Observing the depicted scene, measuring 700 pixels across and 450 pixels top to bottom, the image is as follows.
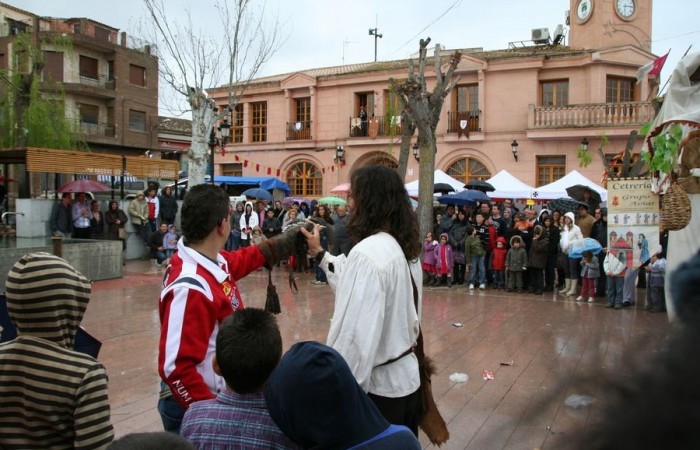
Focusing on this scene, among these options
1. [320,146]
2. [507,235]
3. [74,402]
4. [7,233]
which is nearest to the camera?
[74,402]

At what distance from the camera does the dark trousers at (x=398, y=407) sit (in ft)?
7.89

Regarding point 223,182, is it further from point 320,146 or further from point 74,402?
point 74,402

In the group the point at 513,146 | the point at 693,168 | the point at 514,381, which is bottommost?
the point at 514,381

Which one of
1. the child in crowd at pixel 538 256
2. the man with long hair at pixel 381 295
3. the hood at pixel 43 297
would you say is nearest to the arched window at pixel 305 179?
the child in crowd at pixel 538 256

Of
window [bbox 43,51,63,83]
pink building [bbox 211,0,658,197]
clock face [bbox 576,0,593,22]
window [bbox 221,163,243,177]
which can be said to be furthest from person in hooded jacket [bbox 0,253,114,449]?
window [bbox 43,51,63,83]

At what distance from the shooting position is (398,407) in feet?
7.97

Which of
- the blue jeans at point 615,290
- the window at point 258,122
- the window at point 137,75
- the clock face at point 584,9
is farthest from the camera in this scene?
the window at point 137,75

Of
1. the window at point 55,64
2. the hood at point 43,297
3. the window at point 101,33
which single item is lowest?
the hood at point 43,297

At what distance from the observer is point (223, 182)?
26219 millimetres

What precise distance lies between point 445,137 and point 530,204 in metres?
7.61

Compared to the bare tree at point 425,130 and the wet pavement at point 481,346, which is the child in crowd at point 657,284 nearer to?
the wet pavement at point 481,346

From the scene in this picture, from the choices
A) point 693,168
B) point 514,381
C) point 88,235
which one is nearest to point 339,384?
point 693,168

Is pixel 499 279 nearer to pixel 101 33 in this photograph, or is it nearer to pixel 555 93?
pixel 555 93

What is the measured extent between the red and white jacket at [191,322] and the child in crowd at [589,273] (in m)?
9.60
